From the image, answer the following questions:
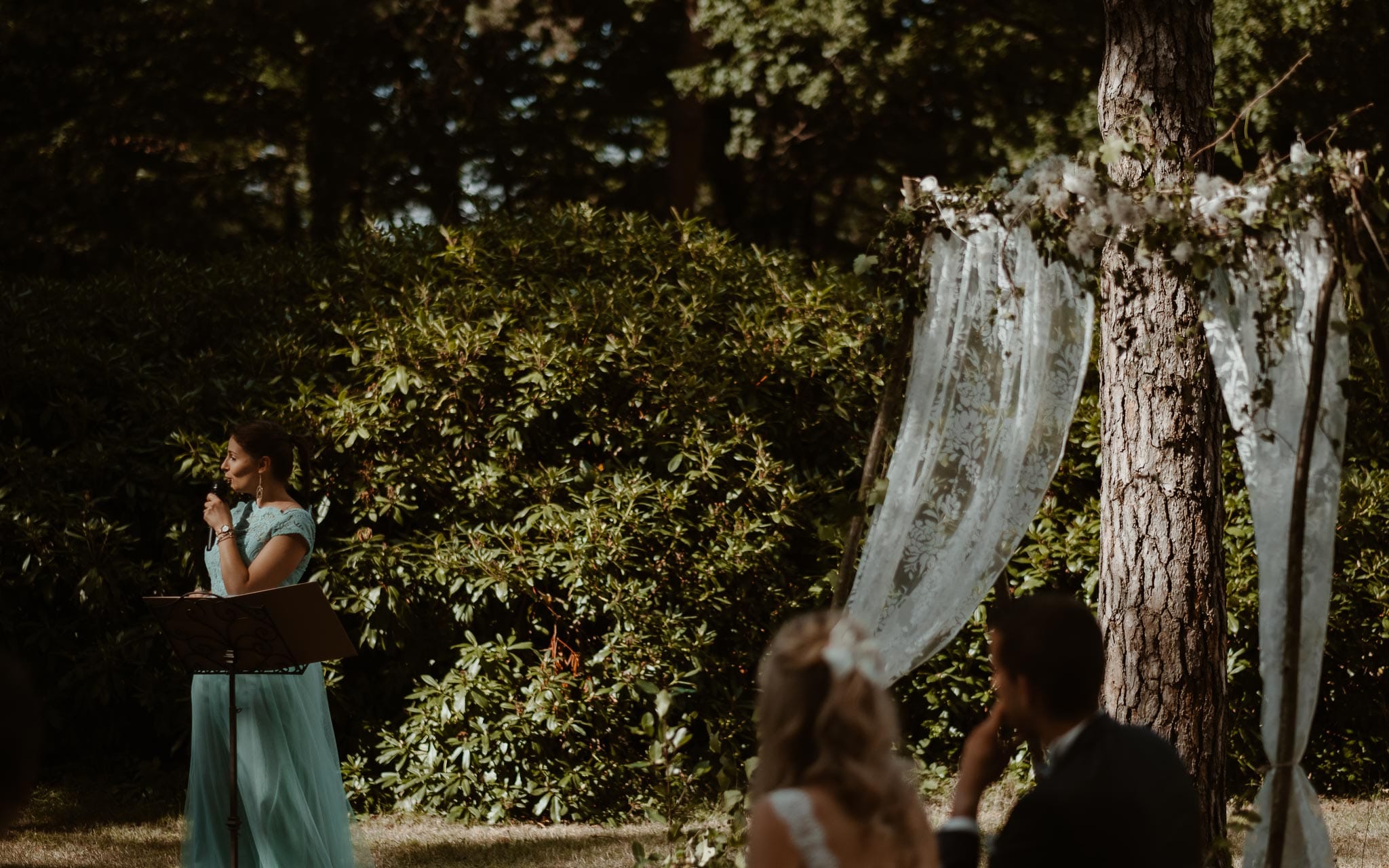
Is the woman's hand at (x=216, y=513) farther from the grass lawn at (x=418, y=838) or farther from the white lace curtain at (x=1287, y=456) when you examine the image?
the white lace curtain at (x=1287, y=456)

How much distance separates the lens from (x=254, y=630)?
4191 millimetres

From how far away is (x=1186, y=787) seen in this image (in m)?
2.47

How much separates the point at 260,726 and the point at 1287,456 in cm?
342

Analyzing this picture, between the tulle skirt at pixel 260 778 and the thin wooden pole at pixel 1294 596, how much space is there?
10.3ft

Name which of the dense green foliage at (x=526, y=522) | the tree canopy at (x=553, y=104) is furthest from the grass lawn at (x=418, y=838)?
the tree canopy at (x=553, y=104)

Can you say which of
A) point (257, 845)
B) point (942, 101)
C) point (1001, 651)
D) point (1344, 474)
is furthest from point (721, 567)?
point (942, 101)

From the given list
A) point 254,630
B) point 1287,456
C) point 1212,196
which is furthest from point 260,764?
point 1212,196

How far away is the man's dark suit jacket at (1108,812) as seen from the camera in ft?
7.82

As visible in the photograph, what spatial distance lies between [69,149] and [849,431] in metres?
8.66

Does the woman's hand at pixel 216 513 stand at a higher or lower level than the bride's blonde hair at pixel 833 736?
higher

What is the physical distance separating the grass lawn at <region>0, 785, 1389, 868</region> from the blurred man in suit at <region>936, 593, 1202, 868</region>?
3.40 meters

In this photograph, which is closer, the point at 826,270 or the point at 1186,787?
the point at 1186,787

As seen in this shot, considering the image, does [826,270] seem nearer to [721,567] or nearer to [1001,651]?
[721,567]

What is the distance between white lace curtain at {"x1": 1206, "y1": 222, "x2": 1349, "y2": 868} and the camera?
353 centimetres
